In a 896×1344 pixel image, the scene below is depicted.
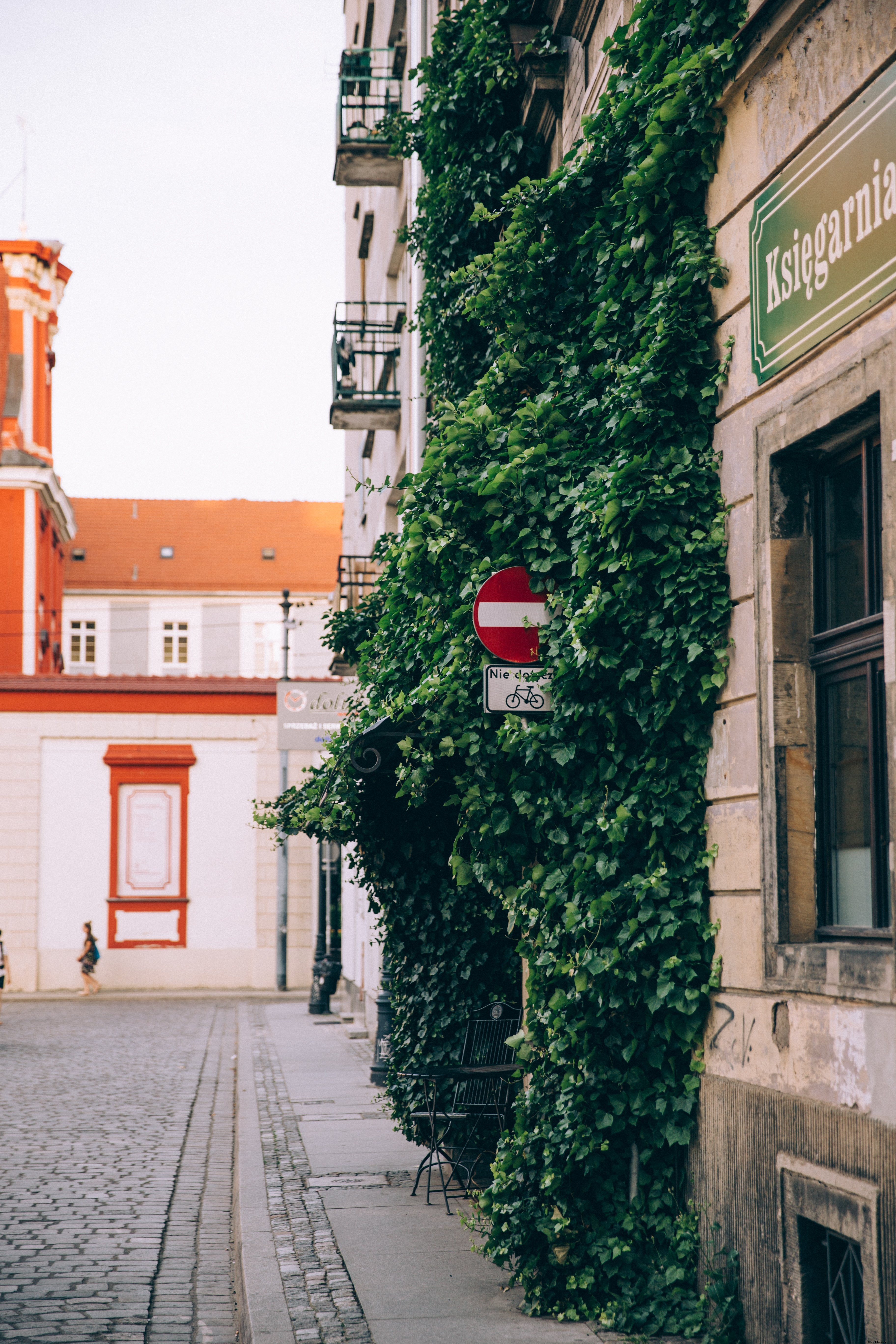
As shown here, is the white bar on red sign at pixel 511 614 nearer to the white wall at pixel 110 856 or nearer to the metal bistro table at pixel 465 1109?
the metal bistro table at pixel 465 1109

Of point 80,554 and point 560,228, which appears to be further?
point 80,554

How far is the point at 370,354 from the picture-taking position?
19.3 metres

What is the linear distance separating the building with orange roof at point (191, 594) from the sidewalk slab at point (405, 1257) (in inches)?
2077

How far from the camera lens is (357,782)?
9336mm

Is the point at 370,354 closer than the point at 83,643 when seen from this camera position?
Yes

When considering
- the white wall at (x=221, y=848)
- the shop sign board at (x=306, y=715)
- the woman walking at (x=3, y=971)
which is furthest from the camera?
the white wall at (x=221, y=848)

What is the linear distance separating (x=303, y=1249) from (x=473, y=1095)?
72.2 inches

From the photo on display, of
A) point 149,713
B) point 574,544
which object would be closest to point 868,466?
Answer: point 574,544

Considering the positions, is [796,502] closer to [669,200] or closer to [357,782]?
[669,200]

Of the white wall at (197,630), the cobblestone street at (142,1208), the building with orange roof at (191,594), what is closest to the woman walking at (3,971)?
the cobblestone street at (142,1208)

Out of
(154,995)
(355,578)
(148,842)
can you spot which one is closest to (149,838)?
(148,842)

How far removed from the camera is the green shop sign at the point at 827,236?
4555 millimetres

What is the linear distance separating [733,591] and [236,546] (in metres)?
64.3

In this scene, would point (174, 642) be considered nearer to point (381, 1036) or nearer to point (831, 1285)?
point (381, 1036)
